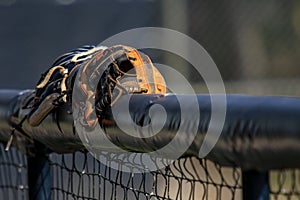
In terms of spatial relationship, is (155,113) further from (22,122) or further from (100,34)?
(100,34)

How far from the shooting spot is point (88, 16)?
9.89m

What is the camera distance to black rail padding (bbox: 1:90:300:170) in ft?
4.01

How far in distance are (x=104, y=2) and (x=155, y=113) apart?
334 inches

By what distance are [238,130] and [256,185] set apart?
3.9 inches

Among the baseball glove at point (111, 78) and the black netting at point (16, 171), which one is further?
the black netting at point (16, 171)

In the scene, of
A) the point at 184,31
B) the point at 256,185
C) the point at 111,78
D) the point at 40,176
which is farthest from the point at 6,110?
the point at 184,31

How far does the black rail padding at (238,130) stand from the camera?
122cm

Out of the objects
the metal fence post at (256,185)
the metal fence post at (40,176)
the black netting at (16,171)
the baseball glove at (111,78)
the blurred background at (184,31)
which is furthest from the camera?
the blurred background at (184,31)

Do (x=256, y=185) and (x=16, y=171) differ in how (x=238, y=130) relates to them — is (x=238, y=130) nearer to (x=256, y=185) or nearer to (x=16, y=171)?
(x=256, y=185)

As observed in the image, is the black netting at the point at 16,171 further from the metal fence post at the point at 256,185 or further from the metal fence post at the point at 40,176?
the metal fence post at the point at 256,185

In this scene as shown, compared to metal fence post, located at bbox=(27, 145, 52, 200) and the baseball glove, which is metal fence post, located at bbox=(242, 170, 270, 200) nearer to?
the baseball glove

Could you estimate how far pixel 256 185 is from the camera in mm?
1365

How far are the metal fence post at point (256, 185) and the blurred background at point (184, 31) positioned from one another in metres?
7.70

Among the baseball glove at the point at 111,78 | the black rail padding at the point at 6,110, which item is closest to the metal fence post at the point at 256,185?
the baseball glove at the point at 111,78
